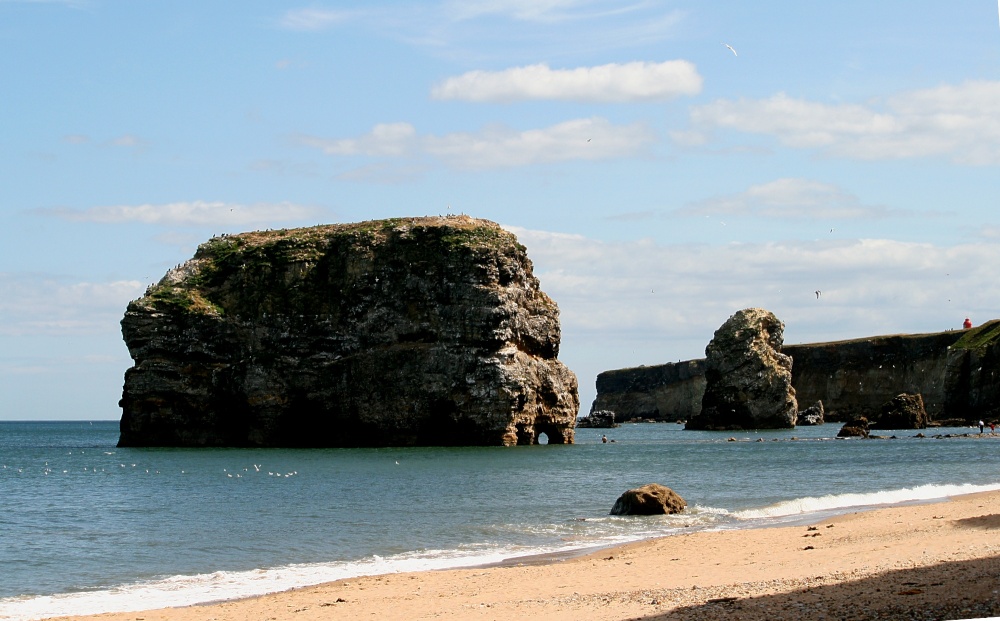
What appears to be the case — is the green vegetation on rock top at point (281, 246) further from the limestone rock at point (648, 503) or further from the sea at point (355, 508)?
the limestone rock at point (648, 503)

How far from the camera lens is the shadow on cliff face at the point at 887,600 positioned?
11.8m

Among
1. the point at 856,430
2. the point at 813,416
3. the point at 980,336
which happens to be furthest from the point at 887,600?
the point at 813,416

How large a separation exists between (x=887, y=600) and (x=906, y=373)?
133421mm

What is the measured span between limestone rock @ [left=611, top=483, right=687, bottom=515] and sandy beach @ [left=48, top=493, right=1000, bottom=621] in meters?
5.38

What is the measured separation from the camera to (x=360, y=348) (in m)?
71.1

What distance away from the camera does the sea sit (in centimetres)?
2175

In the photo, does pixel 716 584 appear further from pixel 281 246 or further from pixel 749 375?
pixel 749 375

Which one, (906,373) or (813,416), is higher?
(906,373)

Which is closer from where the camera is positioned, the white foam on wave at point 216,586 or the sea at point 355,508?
the white foam on wave at point 216,586

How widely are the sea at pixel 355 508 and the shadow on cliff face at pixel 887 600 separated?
9049 millimetres

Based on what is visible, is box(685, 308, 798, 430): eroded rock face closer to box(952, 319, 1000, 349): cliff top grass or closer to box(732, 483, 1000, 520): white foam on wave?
box(952, 319, 1000, 349): cliff top grass

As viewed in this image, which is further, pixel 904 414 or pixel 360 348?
pixel 904 414

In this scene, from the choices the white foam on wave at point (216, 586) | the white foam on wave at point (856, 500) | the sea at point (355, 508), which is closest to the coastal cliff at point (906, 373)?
the sea at point (355, 508)

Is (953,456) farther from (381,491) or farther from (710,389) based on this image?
(710,389)
